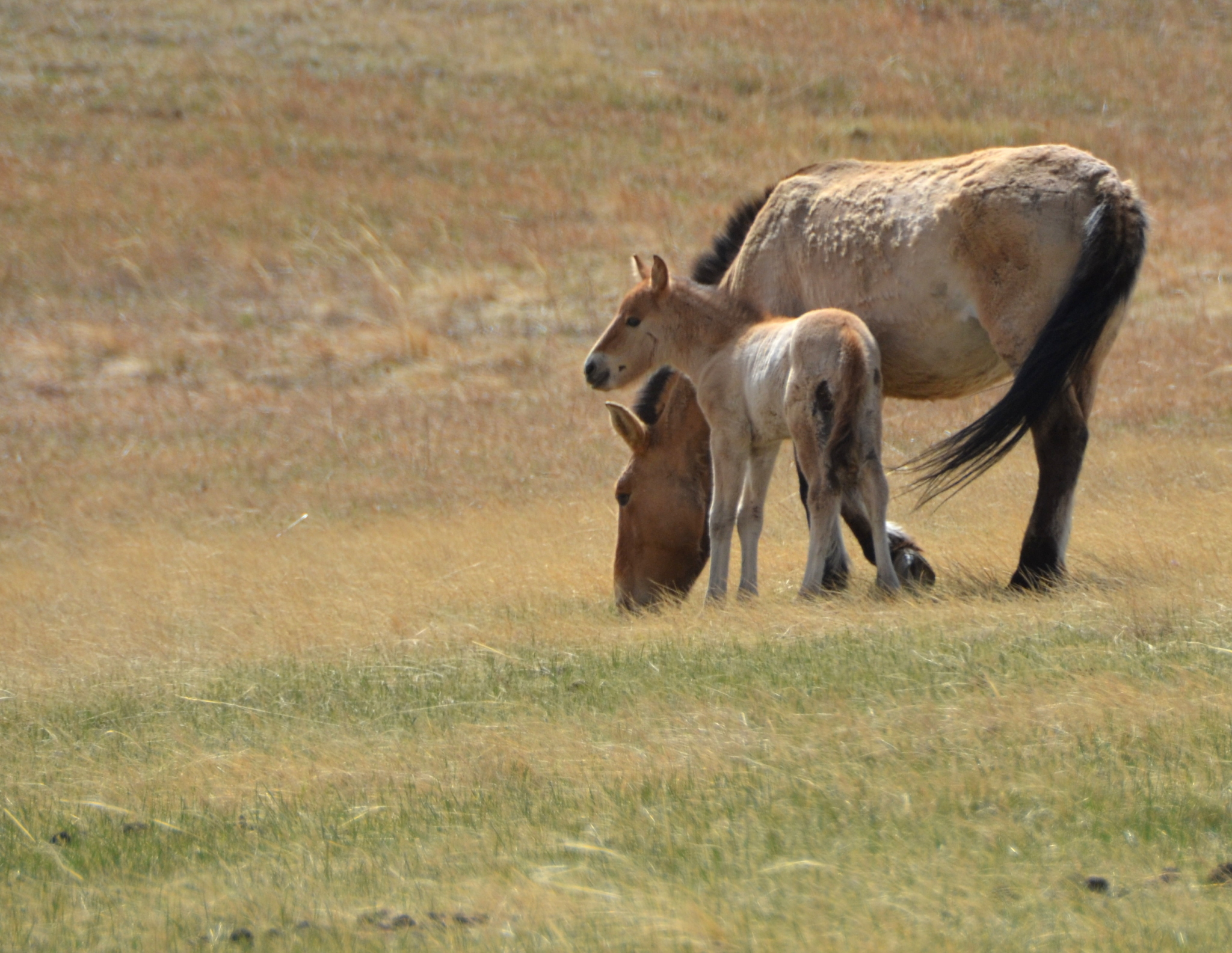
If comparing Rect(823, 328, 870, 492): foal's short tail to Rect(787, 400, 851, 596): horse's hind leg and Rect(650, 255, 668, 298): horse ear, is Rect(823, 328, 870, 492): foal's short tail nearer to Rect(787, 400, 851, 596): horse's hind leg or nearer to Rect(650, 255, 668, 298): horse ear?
Rect(787, 400, 851, 596): horse's hind leg

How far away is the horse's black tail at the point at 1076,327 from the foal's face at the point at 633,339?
183 centimetres

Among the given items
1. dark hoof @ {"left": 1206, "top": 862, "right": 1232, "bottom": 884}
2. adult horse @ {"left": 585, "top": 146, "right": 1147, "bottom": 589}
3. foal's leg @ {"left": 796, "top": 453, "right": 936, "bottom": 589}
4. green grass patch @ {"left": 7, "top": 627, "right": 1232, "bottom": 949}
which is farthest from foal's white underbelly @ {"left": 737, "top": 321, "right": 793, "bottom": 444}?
dark hoof @ {"left": 1206, "top": 862, "right": 1232, "bottom": 884}

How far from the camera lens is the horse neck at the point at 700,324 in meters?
8.22

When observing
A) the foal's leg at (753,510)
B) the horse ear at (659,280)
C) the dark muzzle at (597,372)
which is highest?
the horse ear at (659,280)

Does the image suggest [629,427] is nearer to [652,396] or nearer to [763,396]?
[652,396]

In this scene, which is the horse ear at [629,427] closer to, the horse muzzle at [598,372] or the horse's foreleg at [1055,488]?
the horse muzzle at [598,372]

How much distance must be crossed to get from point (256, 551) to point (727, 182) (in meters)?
16.3

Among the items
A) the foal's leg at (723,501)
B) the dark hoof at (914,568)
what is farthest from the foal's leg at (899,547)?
the foal's leg at (723,501)

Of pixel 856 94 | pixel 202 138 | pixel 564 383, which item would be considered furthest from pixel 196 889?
pixel 856 94

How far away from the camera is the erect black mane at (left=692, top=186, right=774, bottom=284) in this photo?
9.62 m

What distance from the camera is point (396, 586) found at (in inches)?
420

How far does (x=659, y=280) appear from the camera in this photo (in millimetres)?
8391

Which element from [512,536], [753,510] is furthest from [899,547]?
[512,536]

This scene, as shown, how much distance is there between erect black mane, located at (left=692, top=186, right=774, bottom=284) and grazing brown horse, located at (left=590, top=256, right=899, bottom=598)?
969 millimetres
